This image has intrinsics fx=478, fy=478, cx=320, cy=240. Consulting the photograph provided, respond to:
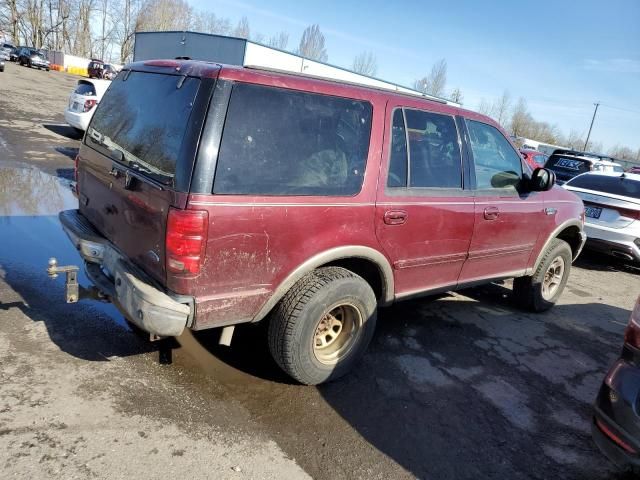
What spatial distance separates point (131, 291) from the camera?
2.71 meters

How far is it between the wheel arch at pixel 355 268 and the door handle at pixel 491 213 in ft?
3.78

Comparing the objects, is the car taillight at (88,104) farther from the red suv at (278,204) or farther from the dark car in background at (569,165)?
the dark car in background at (569,165)

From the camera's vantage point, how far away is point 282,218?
2807mm

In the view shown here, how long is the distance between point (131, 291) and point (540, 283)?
436 centimetres

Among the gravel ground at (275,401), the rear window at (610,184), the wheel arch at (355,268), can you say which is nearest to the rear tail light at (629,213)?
the rear window at (610,184)

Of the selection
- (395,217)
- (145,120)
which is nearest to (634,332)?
(395,217)

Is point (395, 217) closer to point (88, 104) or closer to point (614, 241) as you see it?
point (614, 241)

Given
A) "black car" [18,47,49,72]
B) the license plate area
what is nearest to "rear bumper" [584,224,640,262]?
the license plate area

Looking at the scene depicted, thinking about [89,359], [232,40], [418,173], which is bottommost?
[89,359]

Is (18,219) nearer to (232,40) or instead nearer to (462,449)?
(462,449)

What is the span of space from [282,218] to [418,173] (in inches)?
51.9

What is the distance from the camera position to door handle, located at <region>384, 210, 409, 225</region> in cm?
336

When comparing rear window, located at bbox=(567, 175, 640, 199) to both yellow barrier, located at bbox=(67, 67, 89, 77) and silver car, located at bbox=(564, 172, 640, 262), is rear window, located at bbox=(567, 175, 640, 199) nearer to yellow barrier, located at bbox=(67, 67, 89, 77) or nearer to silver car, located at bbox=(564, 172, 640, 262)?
silver car, located at bbox=(564, 172, 640, 262)

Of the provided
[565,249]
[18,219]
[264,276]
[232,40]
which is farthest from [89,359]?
[232,40]
